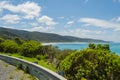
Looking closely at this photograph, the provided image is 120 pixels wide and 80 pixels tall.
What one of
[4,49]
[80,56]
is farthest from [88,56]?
[4,49]

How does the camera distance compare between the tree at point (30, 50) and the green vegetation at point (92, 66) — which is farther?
the tree at point (30, 50)

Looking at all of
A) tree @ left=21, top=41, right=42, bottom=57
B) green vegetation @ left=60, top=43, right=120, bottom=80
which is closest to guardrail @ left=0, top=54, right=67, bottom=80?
green vegetation @ left=60, top=43, right=120, bottom=80

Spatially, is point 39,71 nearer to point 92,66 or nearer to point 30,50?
point 92,66

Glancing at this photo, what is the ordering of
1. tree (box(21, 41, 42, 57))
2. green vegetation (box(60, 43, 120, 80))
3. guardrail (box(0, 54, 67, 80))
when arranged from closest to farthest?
1. guardrail (box(0, 54, 67, 80))
2. green vegetation (box(60, 43, 120, 80))
3. tree (box(21, 41, 42, 57))

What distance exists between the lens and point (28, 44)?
48.2 metres

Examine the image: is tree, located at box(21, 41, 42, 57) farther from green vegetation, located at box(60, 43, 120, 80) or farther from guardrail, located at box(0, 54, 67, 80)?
green vegetation, located at box(60, 43, 120, 80)

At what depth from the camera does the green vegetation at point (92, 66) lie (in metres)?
15.2

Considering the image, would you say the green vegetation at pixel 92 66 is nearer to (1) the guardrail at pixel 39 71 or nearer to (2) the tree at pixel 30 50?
(1) the guardrail at pixel 39 71

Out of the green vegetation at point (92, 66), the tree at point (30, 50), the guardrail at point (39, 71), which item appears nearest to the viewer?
the guardrail at point (39, 71)

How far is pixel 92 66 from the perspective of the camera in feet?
51.3

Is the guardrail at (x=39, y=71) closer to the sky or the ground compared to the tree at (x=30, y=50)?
closer to the sky

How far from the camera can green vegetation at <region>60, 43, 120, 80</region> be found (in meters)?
15.2

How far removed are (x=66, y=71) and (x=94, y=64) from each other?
65.2 inches

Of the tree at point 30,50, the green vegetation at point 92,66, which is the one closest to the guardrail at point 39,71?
the green vegetation at point 92,66
